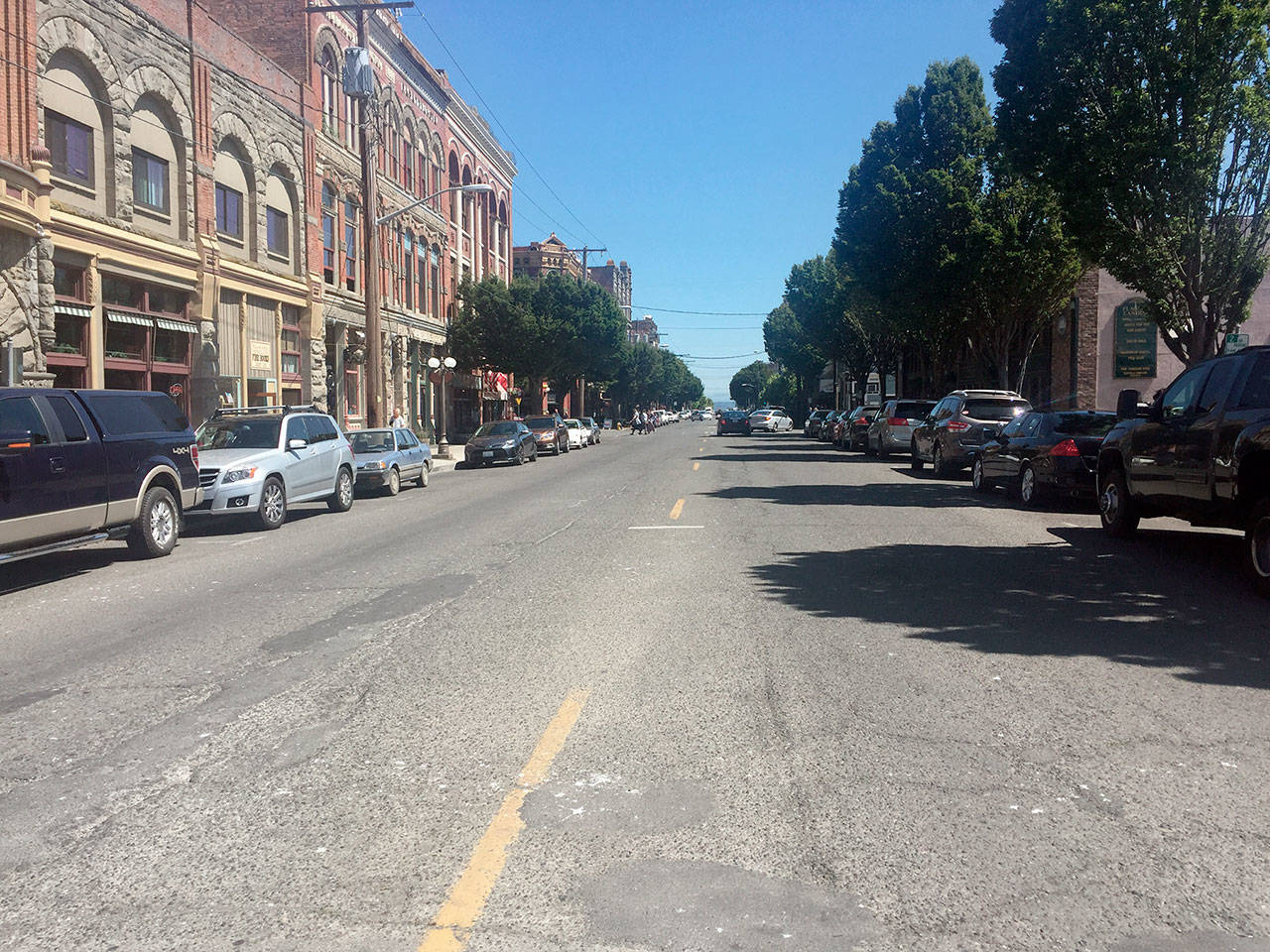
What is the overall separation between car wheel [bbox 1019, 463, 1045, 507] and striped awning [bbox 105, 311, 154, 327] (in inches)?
714

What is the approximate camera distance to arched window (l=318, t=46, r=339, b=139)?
34375 mm

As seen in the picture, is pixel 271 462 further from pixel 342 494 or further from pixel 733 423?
pixel 733 423

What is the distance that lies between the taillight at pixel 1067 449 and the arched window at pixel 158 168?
63.5ft

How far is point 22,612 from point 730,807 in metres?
7.09

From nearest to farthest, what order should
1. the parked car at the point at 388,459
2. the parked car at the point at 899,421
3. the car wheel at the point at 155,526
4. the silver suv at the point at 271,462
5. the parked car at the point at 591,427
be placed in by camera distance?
the car wheel at the point at 155,526 → the silver suv at the point at 271,462 → the parked car at the point at 388,459 → the parked car at the point at 899,421 → the parked car at the point at 591,427

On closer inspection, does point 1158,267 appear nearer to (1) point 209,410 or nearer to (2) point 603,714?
(2) point 603,714

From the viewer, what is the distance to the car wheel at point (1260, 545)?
28.2ft

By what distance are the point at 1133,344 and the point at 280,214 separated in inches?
1097

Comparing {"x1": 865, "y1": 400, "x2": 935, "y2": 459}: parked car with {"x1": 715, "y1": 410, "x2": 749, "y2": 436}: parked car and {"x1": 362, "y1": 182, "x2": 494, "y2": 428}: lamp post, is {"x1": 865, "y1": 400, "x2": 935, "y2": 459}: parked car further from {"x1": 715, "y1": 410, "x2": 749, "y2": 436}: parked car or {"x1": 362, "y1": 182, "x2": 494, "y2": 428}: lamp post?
{"x1": 715, "y1": 410, "x2": 749, "y2": 436}: parked car

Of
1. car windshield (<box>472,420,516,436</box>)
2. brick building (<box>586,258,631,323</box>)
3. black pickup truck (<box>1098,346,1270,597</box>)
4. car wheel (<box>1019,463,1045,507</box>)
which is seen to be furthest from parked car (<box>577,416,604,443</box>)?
brick building (<box>586,258,631,323</box>)

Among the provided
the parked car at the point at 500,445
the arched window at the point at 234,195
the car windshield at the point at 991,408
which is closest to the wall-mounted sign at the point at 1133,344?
the car windshield at the point at 991,408

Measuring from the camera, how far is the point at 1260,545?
28.7ft

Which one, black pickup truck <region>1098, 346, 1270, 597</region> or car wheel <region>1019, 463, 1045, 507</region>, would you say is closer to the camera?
black pickup truck <region>1098, 346, 1270, 597</region>

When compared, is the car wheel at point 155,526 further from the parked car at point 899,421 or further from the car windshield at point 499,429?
the parked car at point 899,421
